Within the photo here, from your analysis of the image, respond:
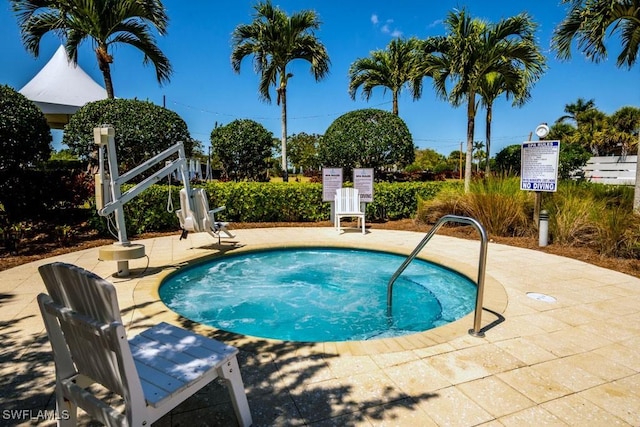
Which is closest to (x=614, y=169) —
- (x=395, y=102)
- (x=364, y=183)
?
(x=395, y=102)

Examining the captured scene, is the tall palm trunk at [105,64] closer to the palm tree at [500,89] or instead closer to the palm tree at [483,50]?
the palm tree at [483,50]

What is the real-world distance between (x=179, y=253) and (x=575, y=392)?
571 centimetres

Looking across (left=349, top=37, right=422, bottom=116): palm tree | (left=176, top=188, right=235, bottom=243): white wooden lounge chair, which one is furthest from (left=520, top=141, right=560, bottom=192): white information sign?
(left=349, top=37, right=422, bottom=116): palm tree

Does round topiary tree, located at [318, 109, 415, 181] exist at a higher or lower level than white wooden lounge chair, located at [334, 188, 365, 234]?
higher

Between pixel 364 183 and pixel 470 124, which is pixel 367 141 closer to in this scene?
pixel 364 183

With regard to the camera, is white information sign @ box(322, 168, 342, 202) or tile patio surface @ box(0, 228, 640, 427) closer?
tile patio surface @ box(0, 228, 640, 427)

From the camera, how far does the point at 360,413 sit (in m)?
1.99

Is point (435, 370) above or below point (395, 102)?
below

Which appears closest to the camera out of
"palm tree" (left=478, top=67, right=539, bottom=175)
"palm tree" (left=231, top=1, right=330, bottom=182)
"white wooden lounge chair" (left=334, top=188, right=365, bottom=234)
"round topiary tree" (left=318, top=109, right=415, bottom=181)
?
"white wooden lounge chair" (left=334, top=188, right=365, bottom=234)

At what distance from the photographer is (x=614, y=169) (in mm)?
18766

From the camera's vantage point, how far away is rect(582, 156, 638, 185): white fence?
18.3 m

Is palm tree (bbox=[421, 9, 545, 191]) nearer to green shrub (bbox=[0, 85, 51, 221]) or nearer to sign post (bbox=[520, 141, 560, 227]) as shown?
sign post (bbox=[520, 141, 560, 227])

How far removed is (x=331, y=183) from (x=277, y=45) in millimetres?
6447

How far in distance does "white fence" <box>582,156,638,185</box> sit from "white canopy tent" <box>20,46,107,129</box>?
23.1 meters
